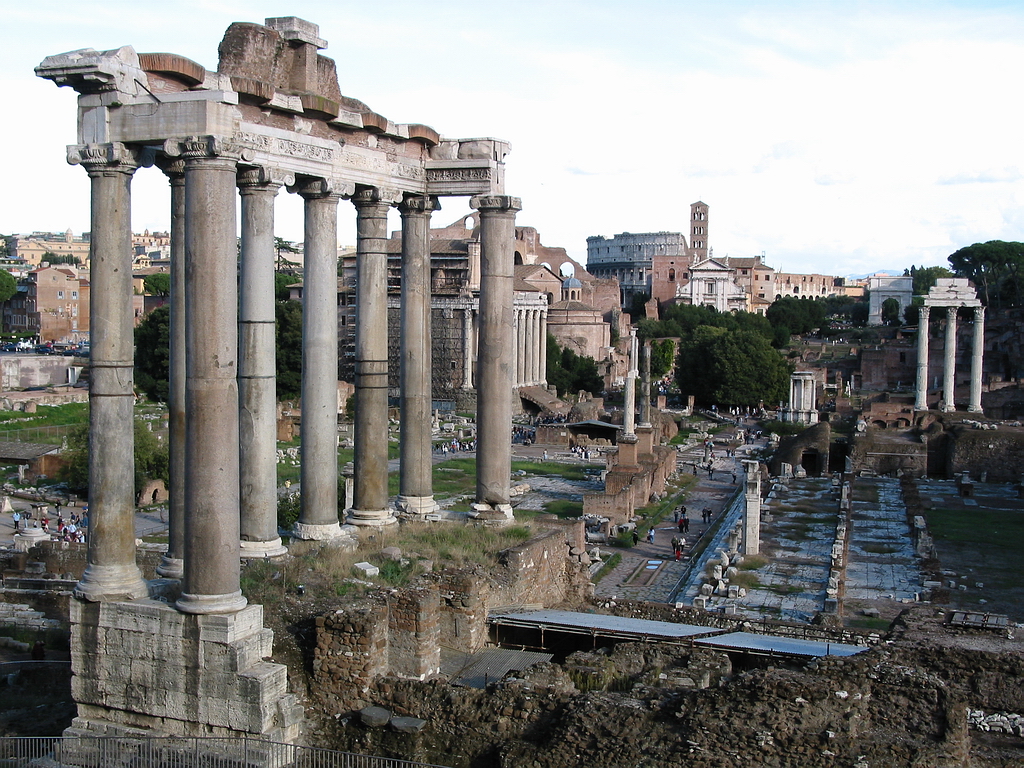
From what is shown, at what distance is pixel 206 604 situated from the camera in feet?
31.4

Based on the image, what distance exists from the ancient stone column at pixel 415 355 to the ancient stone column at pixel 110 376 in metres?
4.64

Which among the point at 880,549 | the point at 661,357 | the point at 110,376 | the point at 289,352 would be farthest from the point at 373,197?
the point at 661,357

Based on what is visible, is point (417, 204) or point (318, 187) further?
point (417, 204)

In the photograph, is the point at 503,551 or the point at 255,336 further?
the point at 503,551

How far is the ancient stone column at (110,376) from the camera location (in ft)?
33.5

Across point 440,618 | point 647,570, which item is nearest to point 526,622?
point 440,618

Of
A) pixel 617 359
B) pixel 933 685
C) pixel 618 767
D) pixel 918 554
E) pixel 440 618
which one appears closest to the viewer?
pixel 618 767

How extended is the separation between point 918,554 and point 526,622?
17.7 metres

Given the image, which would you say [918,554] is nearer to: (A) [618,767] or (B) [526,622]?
(B) [526,622]

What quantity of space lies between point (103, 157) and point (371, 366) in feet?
15.7

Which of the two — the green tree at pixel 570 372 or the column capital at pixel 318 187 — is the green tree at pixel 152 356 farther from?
the column capital at pixel 318 187

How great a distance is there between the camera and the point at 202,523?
9594mm

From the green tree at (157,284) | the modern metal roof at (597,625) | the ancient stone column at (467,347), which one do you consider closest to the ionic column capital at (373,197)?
the modern metal roof at (597,625)

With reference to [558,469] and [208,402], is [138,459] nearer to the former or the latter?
[558,469]
